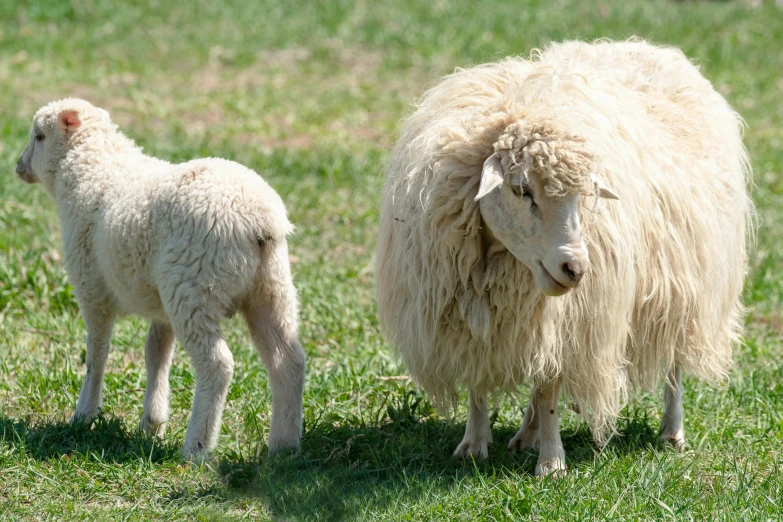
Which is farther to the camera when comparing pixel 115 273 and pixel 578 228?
pixel 115 273

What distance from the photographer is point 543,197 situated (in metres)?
3.56

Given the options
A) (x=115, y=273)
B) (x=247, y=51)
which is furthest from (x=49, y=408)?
(x=247, y=51)

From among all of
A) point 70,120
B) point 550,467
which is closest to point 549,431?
point 550,467

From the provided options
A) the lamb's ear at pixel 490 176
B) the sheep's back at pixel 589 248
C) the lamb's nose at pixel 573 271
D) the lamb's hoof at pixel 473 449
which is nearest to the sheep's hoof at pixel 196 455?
the sheep's back at pixel 589 248

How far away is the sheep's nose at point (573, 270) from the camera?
3475 millimetres

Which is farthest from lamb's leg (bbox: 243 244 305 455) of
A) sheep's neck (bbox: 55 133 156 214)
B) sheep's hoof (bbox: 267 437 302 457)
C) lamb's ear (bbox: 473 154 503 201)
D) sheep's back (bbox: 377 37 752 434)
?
lamb's ear (bbox: 473 154 503 201)

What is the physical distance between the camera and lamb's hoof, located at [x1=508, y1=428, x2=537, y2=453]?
14.7 ft

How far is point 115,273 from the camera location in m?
4.16

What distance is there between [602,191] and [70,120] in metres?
2.45

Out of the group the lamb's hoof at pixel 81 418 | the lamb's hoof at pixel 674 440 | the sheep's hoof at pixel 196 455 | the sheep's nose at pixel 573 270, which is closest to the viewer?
the sheep's nose at pixel 573 270

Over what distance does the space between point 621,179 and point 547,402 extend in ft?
3.19

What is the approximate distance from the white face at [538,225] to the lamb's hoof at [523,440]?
1.15 meters

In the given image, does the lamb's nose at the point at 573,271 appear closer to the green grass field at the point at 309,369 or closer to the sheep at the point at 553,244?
the sheep at the point at 553,244

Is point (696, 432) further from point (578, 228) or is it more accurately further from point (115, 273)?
point (115, 273)
